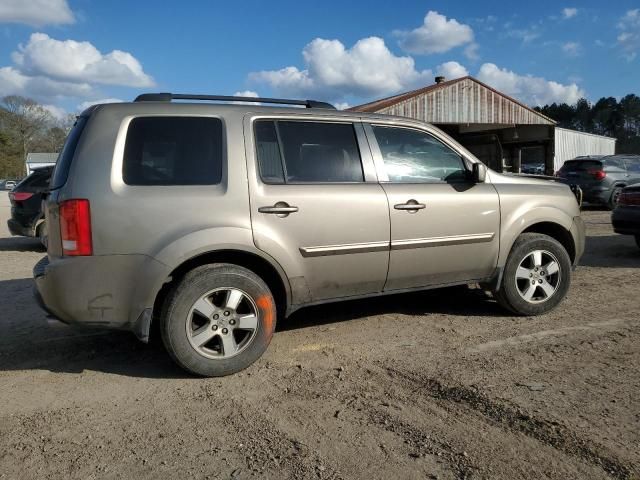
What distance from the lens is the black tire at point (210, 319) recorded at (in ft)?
11.6

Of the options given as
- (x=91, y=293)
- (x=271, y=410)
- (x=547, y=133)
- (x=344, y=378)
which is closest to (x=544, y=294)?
(x=344, y=378)

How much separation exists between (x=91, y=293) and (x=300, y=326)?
2004 millimetres

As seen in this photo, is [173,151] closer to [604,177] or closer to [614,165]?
[604,177]

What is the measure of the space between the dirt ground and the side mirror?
4.25ft

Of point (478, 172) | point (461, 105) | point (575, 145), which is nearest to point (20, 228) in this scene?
point (478, 172)

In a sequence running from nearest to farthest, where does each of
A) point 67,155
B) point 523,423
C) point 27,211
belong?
point 523,423
point 67,155
point 27,211

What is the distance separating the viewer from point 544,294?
4973 mm

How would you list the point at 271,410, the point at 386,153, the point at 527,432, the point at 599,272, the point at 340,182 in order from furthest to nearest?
the point at 599,272 → the point at 386,153 → the point at 340,182 → the point at 271,410 → the point at 527,432

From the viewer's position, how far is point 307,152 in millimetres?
4117

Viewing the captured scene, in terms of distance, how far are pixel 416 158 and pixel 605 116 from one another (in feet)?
318

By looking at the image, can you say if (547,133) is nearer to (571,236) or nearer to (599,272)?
(599,272)

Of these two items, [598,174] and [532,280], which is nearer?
[532,280]

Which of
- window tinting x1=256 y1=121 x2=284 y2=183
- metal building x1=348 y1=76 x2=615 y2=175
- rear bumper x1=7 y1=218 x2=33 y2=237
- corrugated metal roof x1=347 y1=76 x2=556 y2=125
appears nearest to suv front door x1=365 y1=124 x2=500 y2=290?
window tinting x1=256 y1=121 x2=284 y2=183

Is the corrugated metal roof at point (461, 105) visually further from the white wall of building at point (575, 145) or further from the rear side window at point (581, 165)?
the rear side window at point (581, 165)
